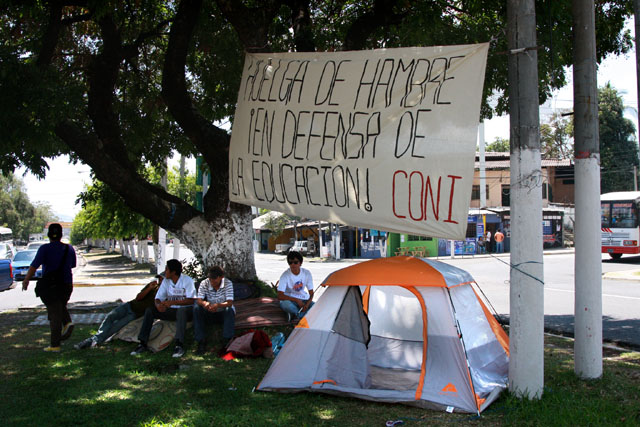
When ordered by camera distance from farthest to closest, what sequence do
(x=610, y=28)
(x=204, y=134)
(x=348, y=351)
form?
1. (x=610, y=28)
2. (x=204, y=134)
3. (x=348, y=351)

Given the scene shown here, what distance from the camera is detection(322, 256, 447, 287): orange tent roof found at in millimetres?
5660

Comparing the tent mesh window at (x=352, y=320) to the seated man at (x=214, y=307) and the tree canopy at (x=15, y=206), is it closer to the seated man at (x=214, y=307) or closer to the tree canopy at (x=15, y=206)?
A: the seated man at (x=214, y=307)

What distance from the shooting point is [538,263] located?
5.08 m

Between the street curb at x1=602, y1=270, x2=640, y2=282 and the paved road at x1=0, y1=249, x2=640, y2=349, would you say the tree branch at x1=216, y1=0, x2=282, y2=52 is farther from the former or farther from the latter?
the street curb at x1=602, y1=270, x2=640, y2=282

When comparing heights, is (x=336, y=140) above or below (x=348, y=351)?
above

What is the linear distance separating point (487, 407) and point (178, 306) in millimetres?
4438

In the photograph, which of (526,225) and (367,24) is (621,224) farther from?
(526,225)

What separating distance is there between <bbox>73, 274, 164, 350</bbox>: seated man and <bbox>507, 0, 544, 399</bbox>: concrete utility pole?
5016 mm

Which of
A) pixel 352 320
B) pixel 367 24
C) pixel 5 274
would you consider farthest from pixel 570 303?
pixel 5 274

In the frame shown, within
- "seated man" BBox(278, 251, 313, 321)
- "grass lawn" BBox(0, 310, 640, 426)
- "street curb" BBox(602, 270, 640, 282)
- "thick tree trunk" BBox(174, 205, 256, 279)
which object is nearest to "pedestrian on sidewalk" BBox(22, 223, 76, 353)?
"grass lawn" BBox(0, 310, 640, 426)

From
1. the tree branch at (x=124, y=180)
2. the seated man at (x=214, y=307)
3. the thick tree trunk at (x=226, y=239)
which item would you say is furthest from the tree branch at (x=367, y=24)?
the seated man at (x=214, y=307)

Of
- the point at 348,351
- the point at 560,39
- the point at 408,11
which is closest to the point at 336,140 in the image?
the point at 348,351

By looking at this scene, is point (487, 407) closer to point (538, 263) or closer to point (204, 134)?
point (538, 263)

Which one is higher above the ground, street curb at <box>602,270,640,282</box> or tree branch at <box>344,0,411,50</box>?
tree branch at <box>344,0,411,50</box>
